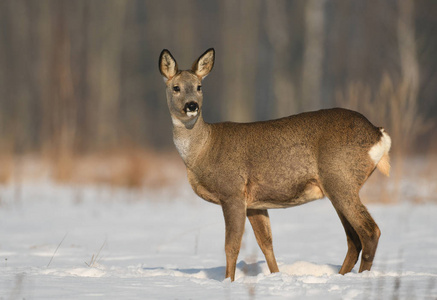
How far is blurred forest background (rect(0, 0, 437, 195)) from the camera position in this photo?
13172 millimetres

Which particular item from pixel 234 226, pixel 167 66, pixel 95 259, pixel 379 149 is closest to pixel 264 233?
pixel 234 226

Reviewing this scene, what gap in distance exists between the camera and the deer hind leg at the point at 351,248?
5.50m

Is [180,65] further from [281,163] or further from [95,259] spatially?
[281,163]

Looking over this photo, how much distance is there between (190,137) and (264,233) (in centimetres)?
102

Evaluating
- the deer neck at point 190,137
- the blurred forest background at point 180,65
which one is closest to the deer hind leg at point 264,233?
the deer neck at point 190,137

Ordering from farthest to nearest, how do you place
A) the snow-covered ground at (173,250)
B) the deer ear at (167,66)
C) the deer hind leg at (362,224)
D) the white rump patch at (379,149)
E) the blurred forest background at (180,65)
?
1. the blurred forest background at (180,65)
2. the deer ear at (167,66)
3. the white rump patch at (379,149)
4. the deer hind leg at (362,224)
5. the snow-covered ground at (173,250)

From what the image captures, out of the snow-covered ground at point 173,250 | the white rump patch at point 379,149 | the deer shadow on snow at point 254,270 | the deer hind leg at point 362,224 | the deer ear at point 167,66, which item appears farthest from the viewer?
the deer ear at point 167,66

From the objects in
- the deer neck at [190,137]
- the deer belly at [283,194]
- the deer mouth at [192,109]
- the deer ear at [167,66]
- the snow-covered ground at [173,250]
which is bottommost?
the snow-covered ground at [173,250]

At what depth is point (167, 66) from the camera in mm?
5965

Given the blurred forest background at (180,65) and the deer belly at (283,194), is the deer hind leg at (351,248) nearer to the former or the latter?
the deer belly at (283,194)

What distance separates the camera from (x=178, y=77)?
5.84m

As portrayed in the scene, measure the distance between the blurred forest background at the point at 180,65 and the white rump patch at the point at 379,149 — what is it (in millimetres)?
4495

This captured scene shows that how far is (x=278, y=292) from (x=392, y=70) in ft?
65.4

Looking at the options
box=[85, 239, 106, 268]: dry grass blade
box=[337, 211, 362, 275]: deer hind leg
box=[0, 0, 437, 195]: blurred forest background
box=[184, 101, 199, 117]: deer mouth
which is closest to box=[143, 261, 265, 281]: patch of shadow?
box=[85, 239, 106, 268]: dry grass blade
